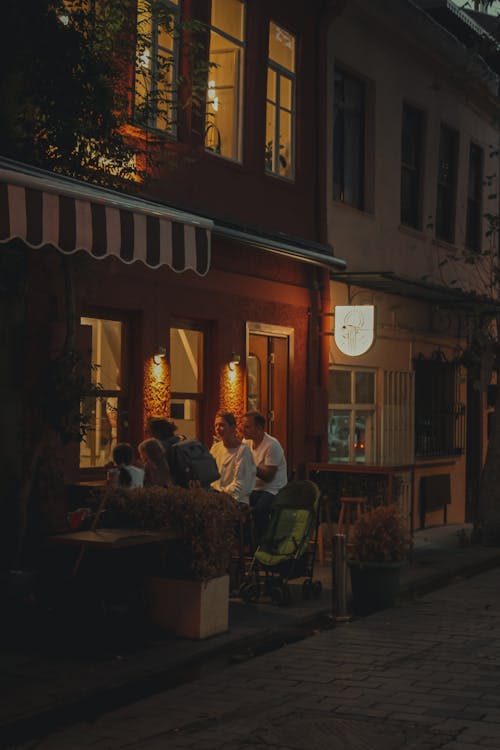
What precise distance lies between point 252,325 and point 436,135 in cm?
723

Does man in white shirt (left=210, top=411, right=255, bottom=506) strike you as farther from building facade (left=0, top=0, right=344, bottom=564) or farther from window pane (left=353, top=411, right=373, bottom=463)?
window pane (left=353, top=411, right=373, bottom=463)

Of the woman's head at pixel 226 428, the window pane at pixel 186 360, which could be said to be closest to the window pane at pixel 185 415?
the window pane at pixel 186 360

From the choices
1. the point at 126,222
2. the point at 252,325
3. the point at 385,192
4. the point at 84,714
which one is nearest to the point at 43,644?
the point at 84,714

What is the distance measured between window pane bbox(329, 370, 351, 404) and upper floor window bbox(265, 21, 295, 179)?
2873 mm

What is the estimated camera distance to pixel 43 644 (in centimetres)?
946

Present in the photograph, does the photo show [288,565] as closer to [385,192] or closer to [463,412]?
[385,192]

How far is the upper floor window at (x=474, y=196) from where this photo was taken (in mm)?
22969

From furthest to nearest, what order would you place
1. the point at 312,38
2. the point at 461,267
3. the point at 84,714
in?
the point at 461,267
the point at 312,38
the point at 84,714

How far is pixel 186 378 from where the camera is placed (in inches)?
560

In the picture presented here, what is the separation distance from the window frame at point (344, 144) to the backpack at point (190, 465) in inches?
266

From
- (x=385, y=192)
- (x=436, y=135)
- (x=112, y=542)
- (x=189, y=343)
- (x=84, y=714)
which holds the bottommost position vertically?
(x=84, y=714)

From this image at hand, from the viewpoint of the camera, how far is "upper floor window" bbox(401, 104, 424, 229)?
65.7 feet

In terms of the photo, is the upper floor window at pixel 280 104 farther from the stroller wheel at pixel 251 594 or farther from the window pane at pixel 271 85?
the stroller wheel at pixel 251 594

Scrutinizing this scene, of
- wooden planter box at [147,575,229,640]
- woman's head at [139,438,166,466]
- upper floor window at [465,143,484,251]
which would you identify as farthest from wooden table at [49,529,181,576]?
upper floor window at [465,143,484,251]
